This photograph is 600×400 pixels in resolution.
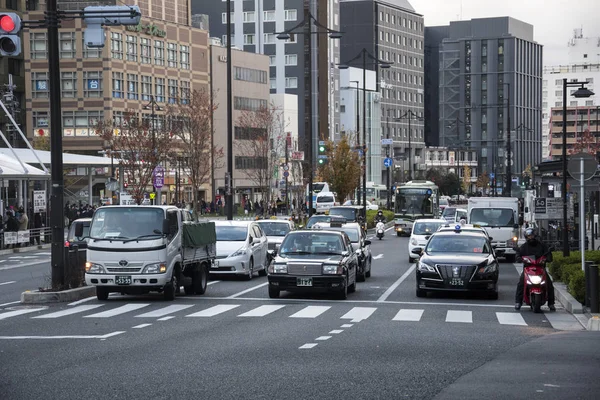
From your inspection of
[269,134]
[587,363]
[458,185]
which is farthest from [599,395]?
[458,185]

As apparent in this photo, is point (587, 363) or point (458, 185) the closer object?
point (587, 363)

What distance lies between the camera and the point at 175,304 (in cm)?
2355

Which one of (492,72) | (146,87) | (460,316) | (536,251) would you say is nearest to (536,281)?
(536,251)

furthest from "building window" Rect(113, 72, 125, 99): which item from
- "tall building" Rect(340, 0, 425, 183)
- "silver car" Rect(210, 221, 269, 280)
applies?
"tall building" Rect(340, 0, 425, 183)

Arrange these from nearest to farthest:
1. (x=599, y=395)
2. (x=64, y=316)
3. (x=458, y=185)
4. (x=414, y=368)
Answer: (x=599, y=395) → (x=414, y=368) → (x=64, y=316) → (x=458, y=185)

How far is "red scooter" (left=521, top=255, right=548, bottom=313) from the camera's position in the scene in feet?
72.1

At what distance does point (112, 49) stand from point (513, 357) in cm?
8886

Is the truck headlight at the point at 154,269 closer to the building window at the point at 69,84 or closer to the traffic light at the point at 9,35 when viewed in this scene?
the traffic light at the point at 9,35

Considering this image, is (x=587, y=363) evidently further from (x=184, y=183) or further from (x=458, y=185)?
(x=458, y=185)

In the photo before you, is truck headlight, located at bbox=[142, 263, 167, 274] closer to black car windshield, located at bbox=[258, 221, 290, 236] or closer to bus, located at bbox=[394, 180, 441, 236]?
black car windshield, located at bbox=[258, 221, 290, 236]

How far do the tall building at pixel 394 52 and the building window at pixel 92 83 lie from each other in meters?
75.0

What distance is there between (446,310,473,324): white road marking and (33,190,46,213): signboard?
124ft

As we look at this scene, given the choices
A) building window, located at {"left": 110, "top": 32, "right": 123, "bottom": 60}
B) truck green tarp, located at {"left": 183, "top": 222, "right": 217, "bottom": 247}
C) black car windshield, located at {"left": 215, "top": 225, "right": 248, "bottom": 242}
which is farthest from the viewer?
building window, located at {"left": 110, "top": 32, "right": 123, "bottom": 60}

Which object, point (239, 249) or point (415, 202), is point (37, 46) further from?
point (239, 249)
